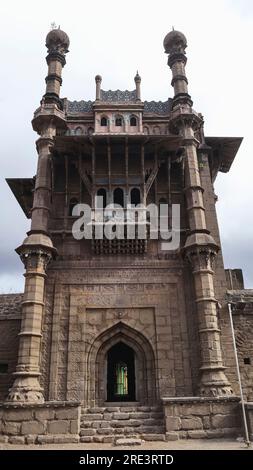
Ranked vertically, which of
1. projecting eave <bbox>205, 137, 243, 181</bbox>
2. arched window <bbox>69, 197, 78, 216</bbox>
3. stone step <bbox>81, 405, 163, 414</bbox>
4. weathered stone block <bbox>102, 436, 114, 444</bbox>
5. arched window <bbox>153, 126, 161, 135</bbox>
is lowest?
weathered stone block <bbox>102, 436, 114, 444</bbox>

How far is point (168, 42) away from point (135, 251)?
12241 mm

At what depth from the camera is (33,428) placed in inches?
452

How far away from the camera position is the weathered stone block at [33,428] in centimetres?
1142

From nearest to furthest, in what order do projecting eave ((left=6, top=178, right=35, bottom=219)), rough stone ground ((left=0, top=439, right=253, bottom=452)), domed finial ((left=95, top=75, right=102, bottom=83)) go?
rough stone ground ((left=0, top=439, right=253, bottom=452))
projecting eave ((left=6, top=178, right=35, bottom=219))
domed finial ((left=95, top=75, right=102, bottom=83))

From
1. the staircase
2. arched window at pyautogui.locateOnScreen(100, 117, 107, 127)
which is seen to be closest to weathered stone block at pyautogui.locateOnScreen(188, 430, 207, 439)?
the staircase

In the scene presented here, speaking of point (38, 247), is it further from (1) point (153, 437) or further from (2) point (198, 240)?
(1) point (153, 437)

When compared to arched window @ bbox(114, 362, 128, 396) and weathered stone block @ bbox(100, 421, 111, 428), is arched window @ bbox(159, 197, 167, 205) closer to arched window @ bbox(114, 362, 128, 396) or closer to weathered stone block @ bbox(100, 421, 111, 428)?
arched window @ bbox(114, 362, 128, 396)

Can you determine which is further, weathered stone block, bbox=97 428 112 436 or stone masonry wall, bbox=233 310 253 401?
stone masonry wall, bbox=233 310 253 401

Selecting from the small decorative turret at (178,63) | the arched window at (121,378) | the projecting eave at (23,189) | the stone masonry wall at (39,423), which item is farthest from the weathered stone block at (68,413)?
the small decorative turret at (178,63)

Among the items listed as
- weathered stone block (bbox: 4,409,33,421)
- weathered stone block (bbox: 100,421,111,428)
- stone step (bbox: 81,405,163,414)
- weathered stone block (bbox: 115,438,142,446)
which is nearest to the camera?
weathered stone block (bbox: 115,438,142,446)

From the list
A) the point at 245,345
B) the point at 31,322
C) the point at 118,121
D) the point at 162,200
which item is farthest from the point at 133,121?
the point at 245,345

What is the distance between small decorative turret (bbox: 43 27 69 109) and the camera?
18.4 meters

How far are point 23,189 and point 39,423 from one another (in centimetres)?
1187

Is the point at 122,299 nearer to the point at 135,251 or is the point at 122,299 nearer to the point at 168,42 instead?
the point at 135,251
